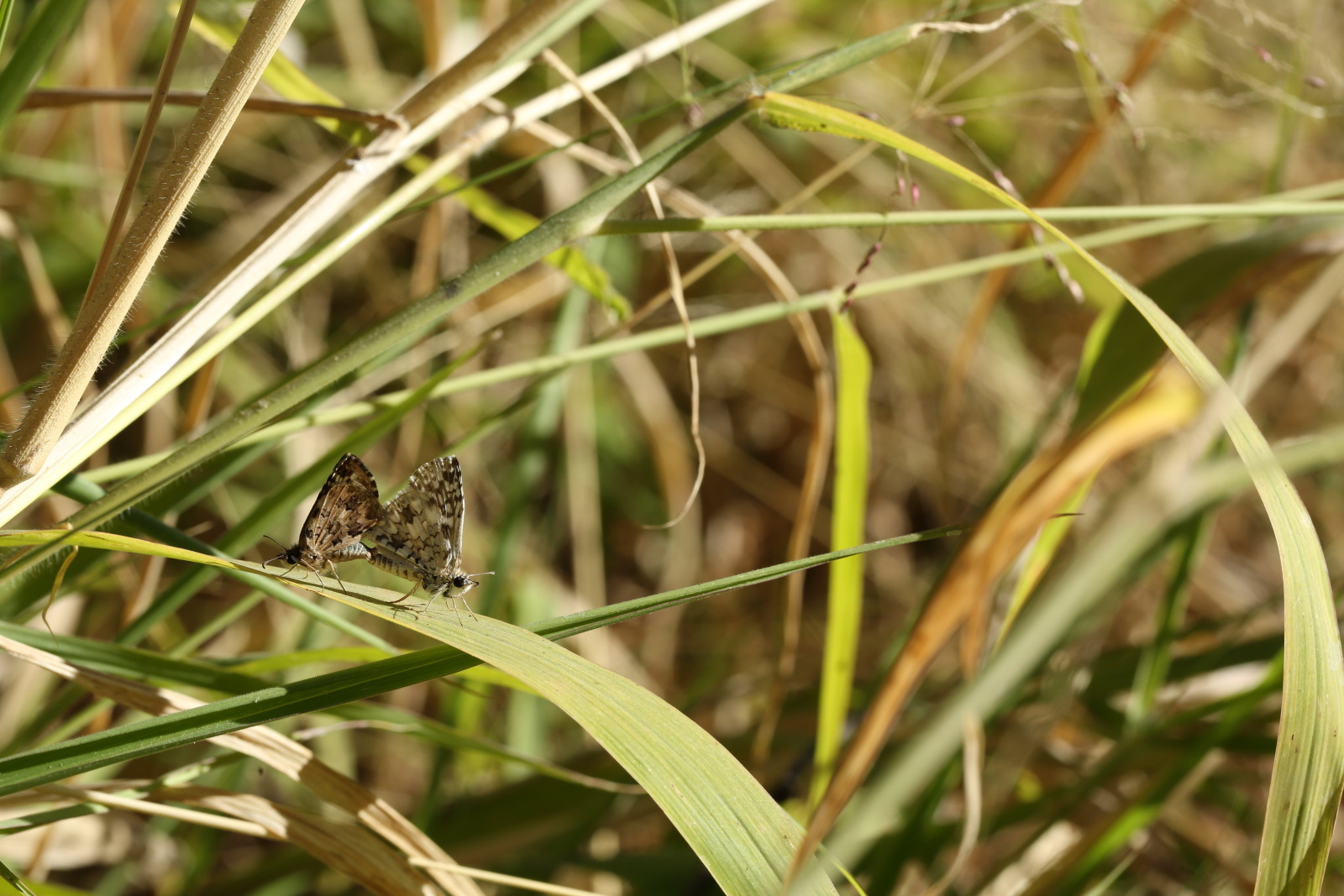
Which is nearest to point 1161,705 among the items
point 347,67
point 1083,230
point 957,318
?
point 957,318

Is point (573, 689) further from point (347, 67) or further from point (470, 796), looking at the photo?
point (347, 67)

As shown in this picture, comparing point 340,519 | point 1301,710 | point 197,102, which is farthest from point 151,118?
point 1301,710

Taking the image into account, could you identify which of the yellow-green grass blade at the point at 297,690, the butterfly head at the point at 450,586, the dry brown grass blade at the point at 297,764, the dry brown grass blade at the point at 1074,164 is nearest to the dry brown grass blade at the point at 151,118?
the yellow-green grass blade at the point at 297,690

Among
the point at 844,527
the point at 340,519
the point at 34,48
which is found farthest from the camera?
the point at 844,527

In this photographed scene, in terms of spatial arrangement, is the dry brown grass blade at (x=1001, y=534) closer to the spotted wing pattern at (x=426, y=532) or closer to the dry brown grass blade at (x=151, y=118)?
the spotted wing pattern at (x=426, y=532)

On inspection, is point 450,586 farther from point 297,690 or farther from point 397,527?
point 297,690

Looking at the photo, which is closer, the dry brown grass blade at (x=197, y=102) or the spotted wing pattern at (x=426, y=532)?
the dry brown grass blade at (x=197, y=102)
